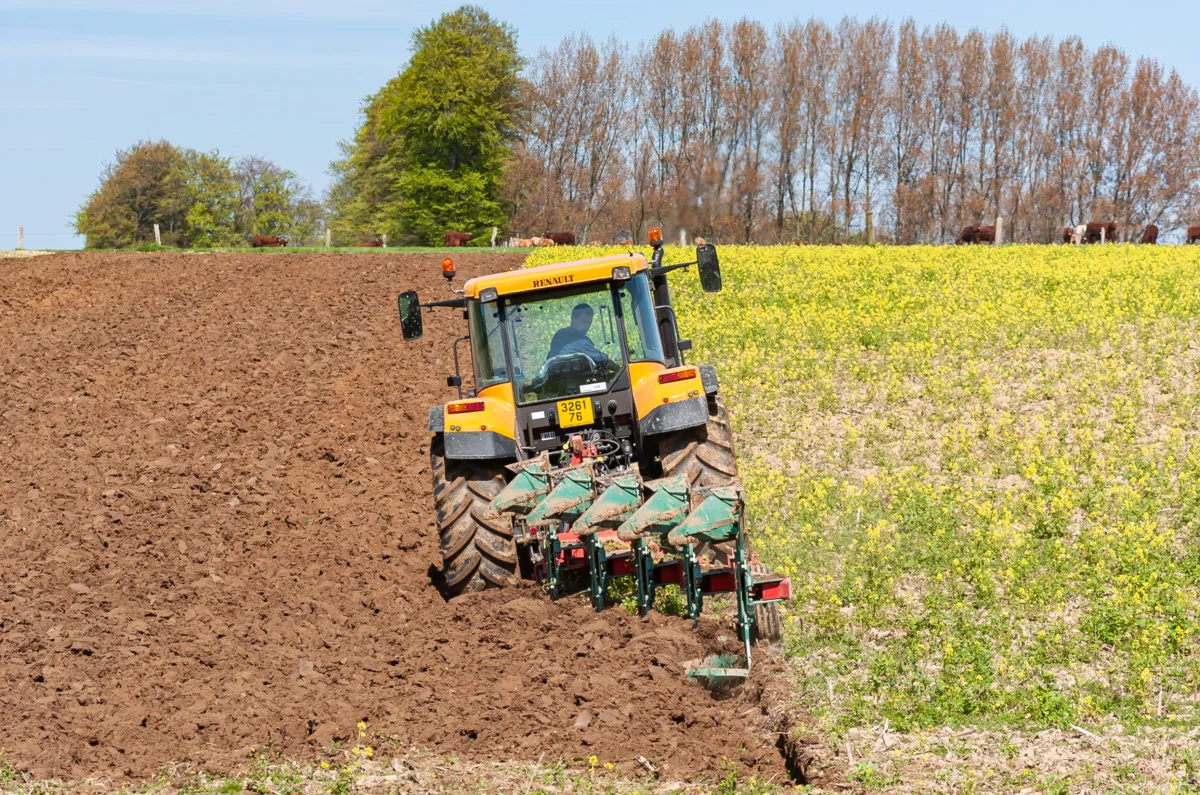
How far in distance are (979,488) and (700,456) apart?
3.65 m

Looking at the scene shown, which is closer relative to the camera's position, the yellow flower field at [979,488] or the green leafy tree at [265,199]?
the yellow flower field at [979,488]

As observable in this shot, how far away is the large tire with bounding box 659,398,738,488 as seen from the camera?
9000mm

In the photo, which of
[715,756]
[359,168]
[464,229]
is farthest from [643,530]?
[359,168]

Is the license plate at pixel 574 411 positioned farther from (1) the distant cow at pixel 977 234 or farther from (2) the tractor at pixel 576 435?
(1) the distant cow at pixel 977 234

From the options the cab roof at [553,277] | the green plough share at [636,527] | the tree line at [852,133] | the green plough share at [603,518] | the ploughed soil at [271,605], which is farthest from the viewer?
the tree line at [852,133]

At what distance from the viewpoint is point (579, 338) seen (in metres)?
9.61

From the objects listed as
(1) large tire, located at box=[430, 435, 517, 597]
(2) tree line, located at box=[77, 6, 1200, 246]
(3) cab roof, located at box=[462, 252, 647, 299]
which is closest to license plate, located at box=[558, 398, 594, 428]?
(1) large tire, located at box=[430, 435, 517, 597]

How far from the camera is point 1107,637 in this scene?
25.8 feet

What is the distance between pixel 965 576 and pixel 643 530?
108 inches

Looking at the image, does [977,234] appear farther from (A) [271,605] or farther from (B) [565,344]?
(A) [271,605]

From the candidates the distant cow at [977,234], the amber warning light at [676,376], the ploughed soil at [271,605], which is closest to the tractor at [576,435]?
the amber warning light at [676,376]

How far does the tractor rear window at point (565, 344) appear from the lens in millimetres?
9586

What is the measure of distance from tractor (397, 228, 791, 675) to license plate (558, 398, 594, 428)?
0.01m

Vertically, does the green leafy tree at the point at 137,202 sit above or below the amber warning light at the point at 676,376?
above
